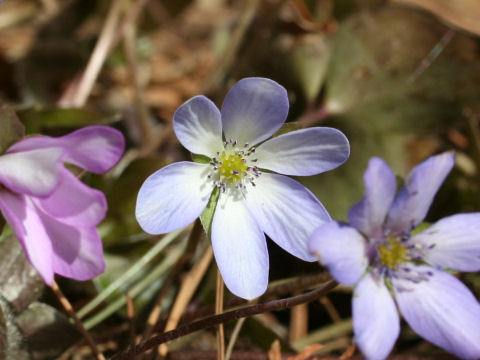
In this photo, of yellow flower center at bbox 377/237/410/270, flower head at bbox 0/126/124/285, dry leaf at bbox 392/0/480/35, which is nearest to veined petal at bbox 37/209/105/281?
flower head at bbox 0/126/124/285

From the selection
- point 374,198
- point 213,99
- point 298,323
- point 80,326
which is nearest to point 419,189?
point 374,198

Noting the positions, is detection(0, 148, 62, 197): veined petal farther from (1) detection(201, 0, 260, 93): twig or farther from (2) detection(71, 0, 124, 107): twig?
(1) detection(201, 0, 260, 93): twig

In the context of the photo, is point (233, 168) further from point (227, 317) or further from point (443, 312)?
point (443, 312)

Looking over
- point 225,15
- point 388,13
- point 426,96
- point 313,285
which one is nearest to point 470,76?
point 426,96

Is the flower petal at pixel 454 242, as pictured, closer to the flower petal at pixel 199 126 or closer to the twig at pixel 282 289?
the twig at pixel 282 289

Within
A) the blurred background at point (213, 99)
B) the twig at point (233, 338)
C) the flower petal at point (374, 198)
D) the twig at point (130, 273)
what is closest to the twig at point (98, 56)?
the blurred background at point (213, 99)

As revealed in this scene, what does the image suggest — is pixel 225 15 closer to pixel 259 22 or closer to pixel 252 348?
pixel 259 22
